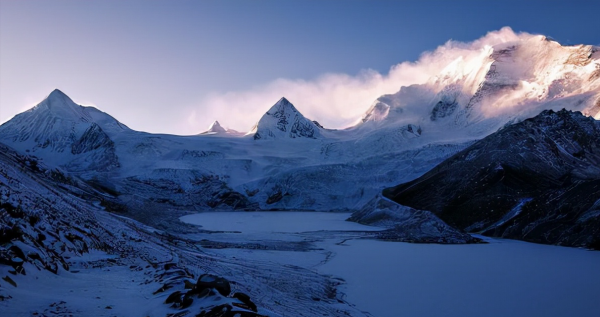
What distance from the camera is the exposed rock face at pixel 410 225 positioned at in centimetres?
3147

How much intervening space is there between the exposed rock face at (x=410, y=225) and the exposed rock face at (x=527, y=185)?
3562 millimetres

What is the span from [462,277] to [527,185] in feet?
82.4

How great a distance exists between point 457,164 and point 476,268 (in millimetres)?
29349

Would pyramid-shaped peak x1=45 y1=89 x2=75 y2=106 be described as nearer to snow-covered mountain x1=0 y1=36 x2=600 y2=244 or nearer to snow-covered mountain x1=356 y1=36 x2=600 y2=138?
snow-covered mountain x1=0 y1=36 x2=600 y2=244

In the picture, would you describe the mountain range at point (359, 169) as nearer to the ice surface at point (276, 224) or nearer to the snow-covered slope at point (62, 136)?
the snow-covered slope at point (62, 136)

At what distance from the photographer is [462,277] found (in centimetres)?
1773

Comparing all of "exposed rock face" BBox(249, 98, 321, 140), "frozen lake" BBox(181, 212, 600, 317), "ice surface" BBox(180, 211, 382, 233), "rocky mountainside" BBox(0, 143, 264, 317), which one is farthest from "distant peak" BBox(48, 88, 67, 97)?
"rocky mountainside" BBox(0, 143, 264, 317)

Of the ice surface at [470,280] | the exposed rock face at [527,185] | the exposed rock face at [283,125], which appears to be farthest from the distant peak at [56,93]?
the ice surface at [470,280]

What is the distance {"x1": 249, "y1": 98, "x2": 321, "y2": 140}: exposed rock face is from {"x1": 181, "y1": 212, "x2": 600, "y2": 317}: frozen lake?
419 feet

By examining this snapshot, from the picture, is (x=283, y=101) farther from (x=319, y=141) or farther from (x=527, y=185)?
(x=527, y=185)

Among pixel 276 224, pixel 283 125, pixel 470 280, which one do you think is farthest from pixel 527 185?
pixel 283 125

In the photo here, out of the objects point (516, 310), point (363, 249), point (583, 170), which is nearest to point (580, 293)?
point (516, 310)

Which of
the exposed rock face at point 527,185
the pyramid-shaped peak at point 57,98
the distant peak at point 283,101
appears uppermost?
the distant peak at point 283,101

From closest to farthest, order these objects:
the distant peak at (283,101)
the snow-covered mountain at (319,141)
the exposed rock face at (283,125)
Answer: the snow-covered mountain at (319,141) < the exposed rock face at (283,125) < the distant peak at (283,101)
